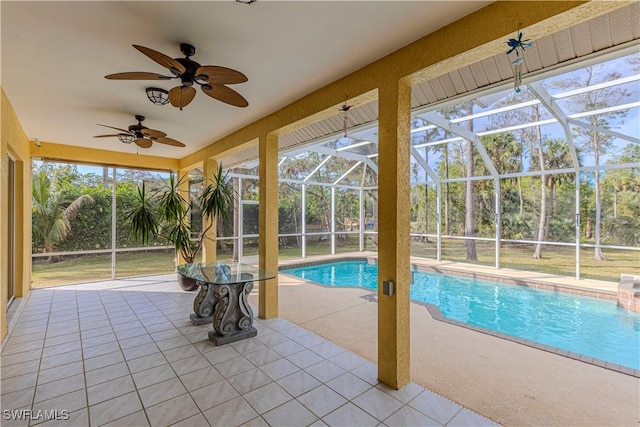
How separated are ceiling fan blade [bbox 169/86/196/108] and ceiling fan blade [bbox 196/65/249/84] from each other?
A: 296 mm

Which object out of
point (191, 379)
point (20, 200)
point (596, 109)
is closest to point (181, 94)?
point (191, 379)

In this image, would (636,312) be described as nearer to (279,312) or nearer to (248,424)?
(279,312)

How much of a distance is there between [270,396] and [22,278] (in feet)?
18.3

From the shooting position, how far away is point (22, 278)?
5.06 meters

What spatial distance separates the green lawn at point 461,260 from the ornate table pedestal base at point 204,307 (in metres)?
4.14

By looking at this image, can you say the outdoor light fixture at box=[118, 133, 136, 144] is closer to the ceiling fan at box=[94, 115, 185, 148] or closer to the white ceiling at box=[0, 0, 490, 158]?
the ceiling fan at box=[94, 115, 185, 148]

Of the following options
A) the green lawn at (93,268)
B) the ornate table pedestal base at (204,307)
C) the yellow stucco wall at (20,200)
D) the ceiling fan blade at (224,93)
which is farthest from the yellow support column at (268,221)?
the green lawn at (93,268)

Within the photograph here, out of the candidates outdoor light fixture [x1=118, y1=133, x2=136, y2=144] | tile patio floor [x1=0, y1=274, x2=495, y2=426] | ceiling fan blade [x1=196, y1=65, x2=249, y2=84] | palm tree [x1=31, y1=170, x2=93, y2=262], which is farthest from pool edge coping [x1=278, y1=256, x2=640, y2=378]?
palm tree [x1=31, y1=170, x2=93, y2=262]

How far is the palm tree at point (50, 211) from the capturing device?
6246mm

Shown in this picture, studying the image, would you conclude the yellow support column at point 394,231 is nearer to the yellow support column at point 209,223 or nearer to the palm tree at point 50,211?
the yellow support column at point 209,223

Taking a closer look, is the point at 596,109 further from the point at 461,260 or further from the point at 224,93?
the point at 224,93

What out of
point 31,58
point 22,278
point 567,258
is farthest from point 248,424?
point 567,258

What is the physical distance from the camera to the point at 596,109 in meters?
5.10

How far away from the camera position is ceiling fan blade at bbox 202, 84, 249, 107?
2385 millimetres
